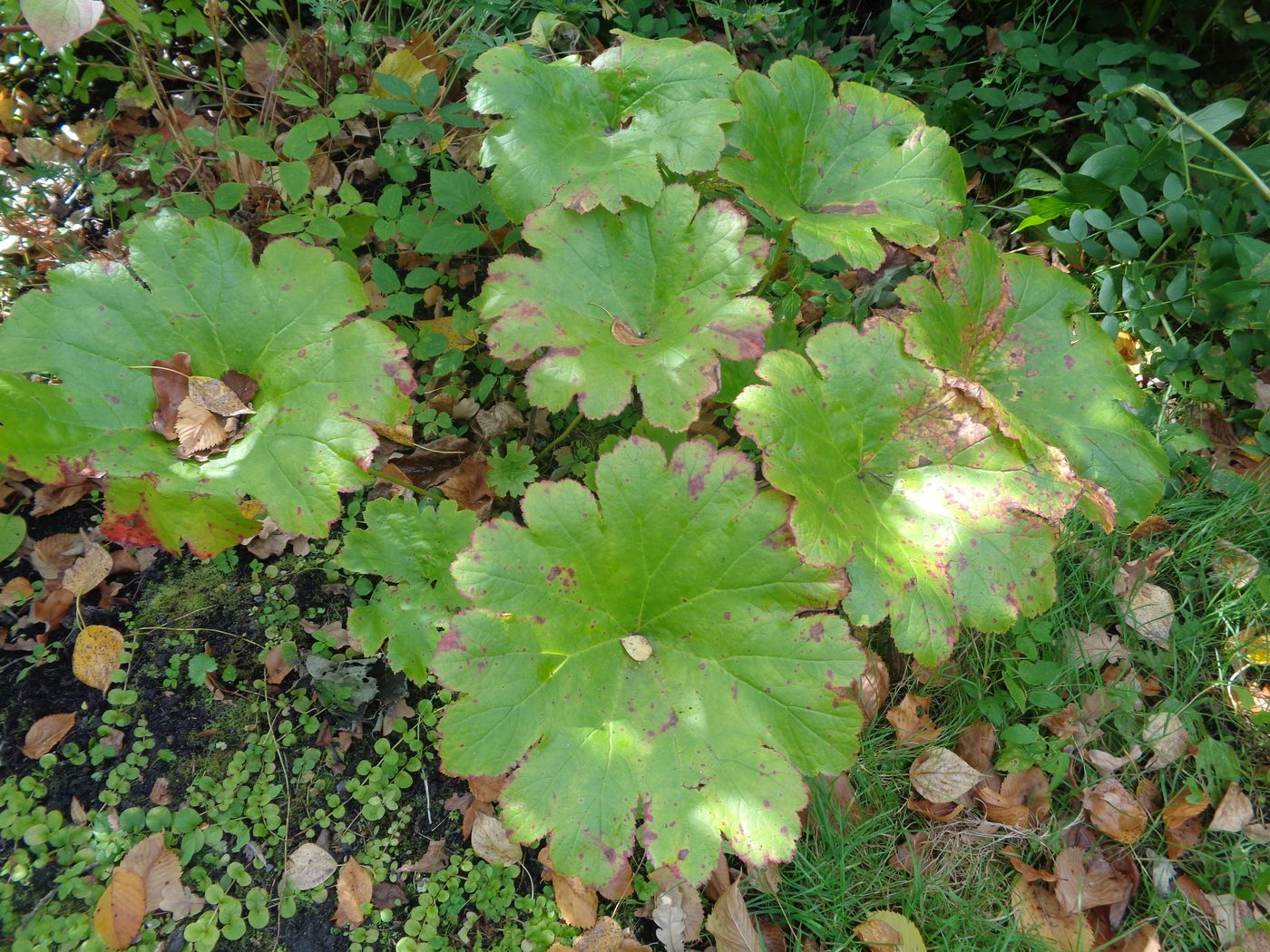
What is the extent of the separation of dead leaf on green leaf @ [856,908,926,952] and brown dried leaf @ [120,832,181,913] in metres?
1.95

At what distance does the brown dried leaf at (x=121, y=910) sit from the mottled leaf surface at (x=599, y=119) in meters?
2.10

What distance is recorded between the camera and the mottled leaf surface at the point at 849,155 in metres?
2.29

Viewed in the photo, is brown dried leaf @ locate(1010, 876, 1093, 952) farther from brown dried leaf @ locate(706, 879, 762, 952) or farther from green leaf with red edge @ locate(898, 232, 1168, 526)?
green leaf with red edge @ locate(898, 232, 1168, 526)

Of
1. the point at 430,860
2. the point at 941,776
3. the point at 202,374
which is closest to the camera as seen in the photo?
the point at 202,374

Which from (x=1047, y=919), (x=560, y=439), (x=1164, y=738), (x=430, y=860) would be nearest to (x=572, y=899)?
(x=430, y=860)

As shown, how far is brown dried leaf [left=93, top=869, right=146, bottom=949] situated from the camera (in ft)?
6.62

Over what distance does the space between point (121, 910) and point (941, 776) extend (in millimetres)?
2410

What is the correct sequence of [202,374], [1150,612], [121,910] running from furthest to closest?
1. [1150,612]
2. [202,374]
3. [121,910]

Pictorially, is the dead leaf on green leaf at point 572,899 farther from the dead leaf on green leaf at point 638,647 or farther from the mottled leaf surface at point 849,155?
the mottled leaf surface at point 849,155

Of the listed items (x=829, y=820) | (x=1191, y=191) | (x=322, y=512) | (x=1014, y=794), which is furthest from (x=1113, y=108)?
(x=322, y=512)

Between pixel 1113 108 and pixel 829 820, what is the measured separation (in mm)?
2916

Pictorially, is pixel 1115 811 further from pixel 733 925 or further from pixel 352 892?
pixel 352 892

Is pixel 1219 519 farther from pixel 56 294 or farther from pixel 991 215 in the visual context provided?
pixel 56 294

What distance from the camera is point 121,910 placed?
203 cm
